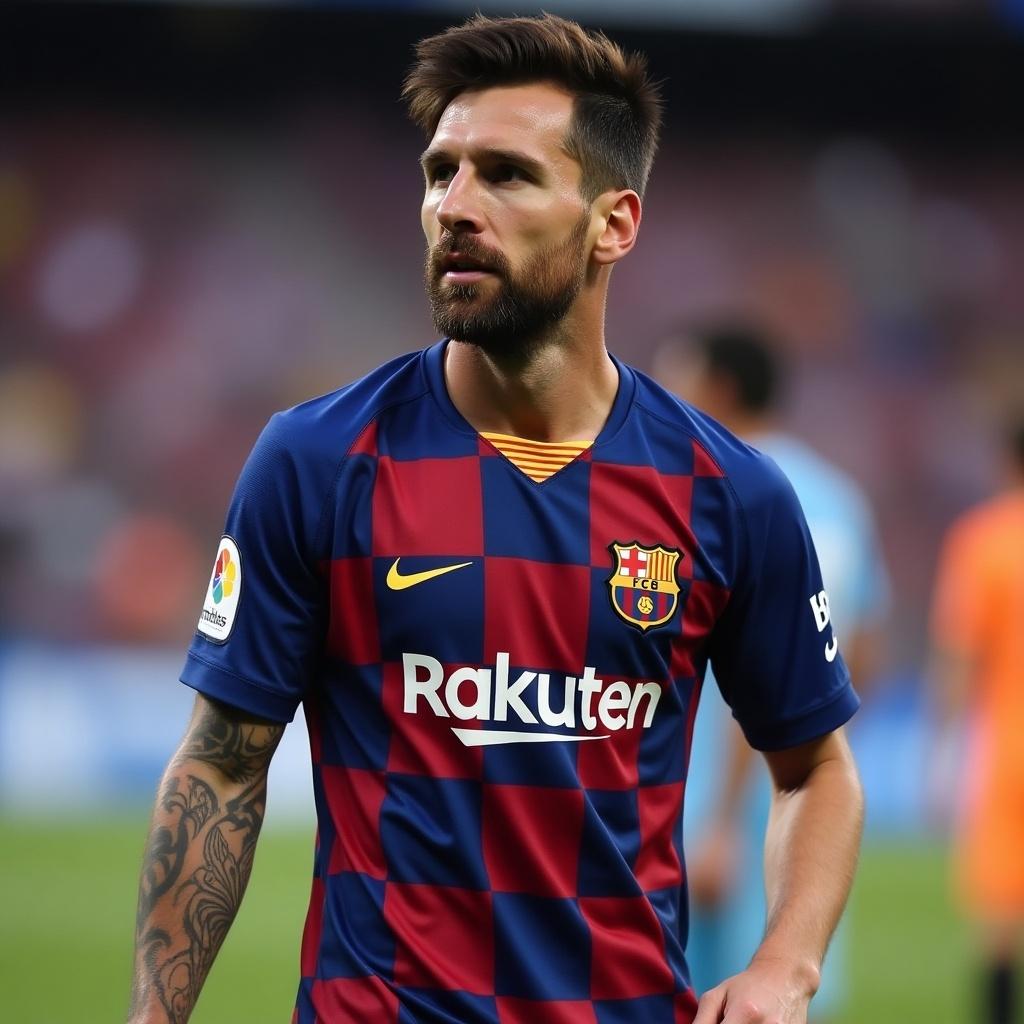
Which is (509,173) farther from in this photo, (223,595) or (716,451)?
(223,595)

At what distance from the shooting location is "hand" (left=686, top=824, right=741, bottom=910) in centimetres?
467

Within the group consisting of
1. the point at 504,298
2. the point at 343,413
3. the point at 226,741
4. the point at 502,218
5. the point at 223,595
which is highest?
the point at 502,218

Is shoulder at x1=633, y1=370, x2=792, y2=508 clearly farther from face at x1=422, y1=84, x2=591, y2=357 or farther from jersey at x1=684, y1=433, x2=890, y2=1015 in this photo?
jersey at x1=684, y1=433, x2=890, y2=1015

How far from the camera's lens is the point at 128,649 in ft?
52.2

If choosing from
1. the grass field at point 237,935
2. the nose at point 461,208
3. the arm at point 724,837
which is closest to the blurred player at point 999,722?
the grass field at point 237,935

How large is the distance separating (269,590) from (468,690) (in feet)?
1.01

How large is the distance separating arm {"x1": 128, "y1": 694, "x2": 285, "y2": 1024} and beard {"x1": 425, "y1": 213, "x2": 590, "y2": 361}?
24.9 inches

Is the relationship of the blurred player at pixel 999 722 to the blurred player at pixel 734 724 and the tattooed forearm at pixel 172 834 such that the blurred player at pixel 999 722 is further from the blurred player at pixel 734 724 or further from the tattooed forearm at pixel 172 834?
the tattooed forearm at pixel 172 834

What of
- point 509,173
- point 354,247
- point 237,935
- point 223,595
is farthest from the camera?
point 354,247

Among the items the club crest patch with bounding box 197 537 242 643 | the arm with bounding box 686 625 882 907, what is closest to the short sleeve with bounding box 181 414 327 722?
the club crest patch with bounding box 197 537 242 643

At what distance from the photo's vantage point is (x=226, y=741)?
2508 millimetres

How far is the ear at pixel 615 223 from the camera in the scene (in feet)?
9.20

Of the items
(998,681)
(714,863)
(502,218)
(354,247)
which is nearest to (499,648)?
(502,218)

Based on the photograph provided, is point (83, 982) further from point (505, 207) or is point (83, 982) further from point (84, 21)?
point (84, 21)
